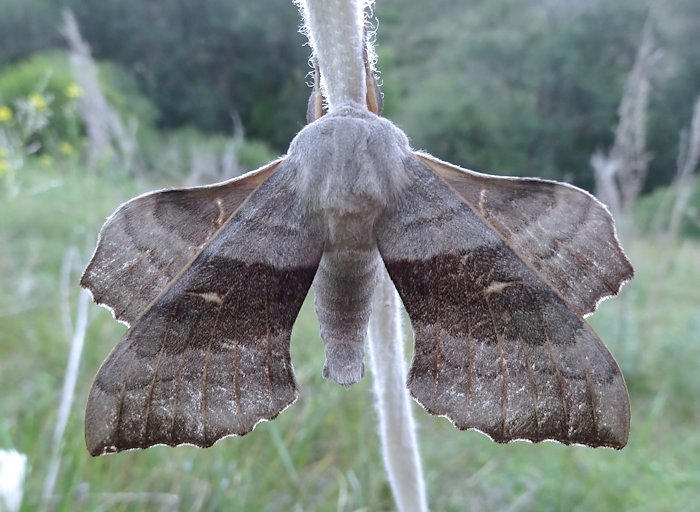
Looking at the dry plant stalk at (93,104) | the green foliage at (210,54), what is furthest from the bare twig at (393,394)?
the green foliage at (210,54)

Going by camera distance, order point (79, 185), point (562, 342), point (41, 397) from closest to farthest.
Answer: point (562, 342) < point (41, 397) < point (79, 185)

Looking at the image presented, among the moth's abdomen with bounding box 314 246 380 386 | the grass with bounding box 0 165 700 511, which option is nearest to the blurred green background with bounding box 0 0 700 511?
the grass with bounding box 0 165 700 511

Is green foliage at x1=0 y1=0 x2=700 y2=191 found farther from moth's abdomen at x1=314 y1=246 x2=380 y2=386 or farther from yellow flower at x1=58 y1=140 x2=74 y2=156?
moth's abdomen at x1=314 y1=246 x2=380 y2=386

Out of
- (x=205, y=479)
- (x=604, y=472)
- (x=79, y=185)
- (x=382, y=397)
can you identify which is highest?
(x=382, y=397)

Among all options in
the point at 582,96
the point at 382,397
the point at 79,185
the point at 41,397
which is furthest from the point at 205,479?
Answer: the point at 582,96

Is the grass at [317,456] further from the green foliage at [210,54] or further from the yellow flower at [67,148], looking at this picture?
the green foliage at [210,54]

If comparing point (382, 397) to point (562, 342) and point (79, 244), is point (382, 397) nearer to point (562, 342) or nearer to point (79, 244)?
point (562, 342)

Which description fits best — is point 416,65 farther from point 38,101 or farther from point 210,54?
point 38,101
